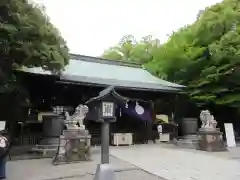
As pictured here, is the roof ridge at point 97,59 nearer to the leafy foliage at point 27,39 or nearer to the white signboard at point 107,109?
the leafy foliage at point 27,39

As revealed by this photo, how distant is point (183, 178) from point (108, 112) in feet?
8.65

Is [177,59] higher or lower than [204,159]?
higher

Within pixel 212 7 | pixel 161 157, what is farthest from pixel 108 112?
pixel 212 7

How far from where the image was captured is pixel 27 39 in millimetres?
8250

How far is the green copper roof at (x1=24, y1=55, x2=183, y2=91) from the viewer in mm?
12500

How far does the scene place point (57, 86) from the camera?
12594 mm

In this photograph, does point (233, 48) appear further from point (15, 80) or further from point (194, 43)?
point (15, 80)

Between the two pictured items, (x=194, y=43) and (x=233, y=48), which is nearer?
(x=233, y=48)

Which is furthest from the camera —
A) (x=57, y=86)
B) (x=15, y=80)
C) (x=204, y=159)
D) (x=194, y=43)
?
(x=194, y=43)

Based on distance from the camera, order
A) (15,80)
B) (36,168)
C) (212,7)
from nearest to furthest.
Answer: (36,168)
(15,80)
(212,7)

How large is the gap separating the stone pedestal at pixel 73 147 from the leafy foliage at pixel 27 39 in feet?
8.46

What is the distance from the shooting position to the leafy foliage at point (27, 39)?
744cm

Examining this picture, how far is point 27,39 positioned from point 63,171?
13.7 ft

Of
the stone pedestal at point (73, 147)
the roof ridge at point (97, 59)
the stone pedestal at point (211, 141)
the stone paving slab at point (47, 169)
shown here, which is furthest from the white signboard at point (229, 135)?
the roof ridge at point (97, 59)
